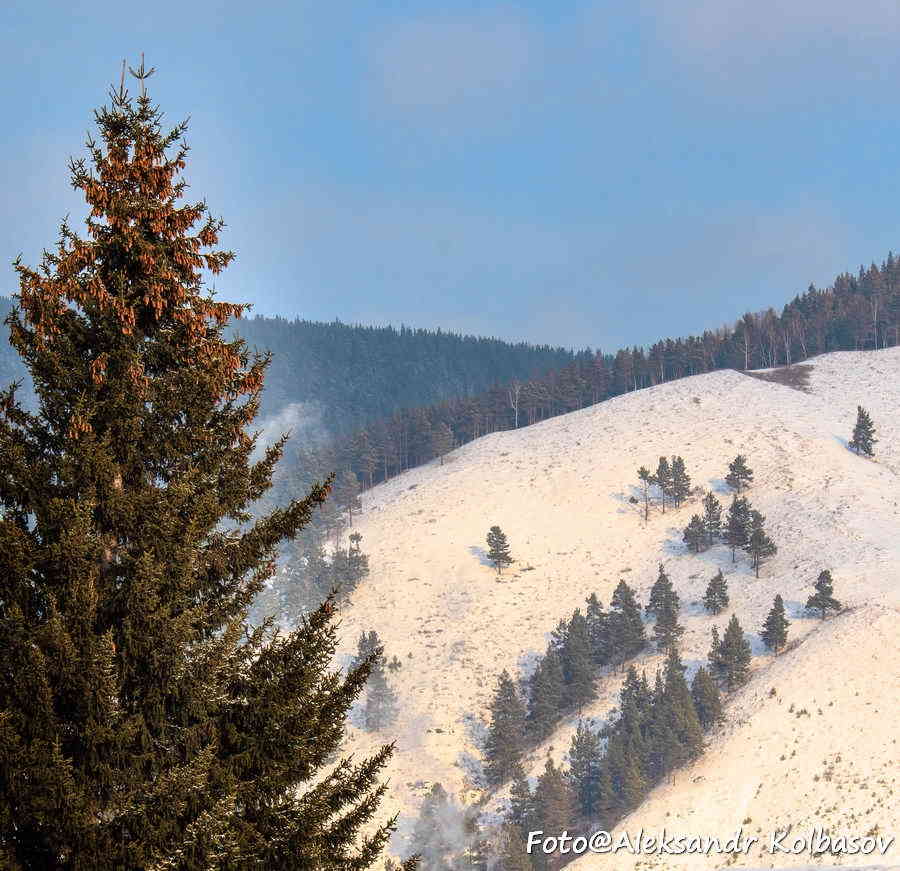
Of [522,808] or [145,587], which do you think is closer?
[145,587]

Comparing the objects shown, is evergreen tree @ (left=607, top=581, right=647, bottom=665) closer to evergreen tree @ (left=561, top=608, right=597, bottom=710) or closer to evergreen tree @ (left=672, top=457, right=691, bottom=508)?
evergreen tree @ (left=561, top=608, right=597, bottom=710)

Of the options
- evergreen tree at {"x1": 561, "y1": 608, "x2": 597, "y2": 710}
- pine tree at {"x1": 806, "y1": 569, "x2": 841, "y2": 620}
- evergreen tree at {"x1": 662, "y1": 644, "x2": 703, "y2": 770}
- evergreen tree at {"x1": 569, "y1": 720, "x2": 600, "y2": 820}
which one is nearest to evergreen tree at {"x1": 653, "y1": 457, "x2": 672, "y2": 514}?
pine tree at {"x1": 806, "y1": 569, "x2": 841, "y2": 620}

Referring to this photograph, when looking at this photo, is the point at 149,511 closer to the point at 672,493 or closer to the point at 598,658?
the point at 598,658

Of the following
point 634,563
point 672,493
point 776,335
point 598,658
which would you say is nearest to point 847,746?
point 598,658

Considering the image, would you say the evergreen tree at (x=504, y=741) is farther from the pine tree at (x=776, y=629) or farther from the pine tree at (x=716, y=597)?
the pine tree at (x=716, y=597)

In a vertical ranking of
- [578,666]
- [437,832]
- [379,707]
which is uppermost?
[578,666]

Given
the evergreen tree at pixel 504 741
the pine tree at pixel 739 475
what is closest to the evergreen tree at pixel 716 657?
the evergreen tree at pixel 504 741

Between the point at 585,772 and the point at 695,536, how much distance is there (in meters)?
37.4

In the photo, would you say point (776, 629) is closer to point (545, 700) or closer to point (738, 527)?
point (545, 700)

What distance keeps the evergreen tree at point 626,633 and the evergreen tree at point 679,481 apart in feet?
95.1

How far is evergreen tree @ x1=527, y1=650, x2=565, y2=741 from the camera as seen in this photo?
71500 millimetres

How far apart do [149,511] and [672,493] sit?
333 ft

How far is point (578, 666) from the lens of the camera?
74500 millimetres

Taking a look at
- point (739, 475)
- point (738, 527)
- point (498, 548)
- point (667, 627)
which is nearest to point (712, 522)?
point (738, 527)
